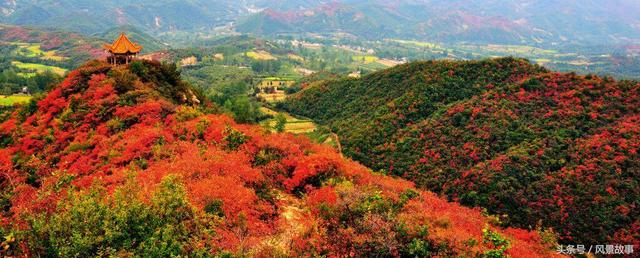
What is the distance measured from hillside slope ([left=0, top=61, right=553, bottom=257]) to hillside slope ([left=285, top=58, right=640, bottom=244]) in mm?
12149

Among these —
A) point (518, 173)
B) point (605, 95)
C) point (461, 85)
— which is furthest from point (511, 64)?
point (518, 173)

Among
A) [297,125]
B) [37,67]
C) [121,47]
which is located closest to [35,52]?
[37,67]

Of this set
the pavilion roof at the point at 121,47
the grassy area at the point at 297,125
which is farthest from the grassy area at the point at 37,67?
the pavilion roof at the point at 121,47

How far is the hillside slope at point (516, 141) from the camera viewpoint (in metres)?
37.4

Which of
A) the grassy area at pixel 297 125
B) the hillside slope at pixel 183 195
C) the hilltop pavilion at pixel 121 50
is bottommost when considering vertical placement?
the grassy area at pixel 297 125

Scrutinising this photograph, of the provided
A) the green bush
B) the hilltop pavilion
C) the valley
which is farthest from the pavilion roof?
the green bush

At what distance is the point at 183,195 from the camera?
15.0 m

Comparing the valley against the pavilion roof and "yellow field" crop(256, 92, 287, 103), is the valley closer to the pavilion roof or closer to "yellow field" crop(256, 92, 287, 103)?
the pavilion roof

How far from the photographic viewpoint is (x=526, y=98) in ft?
177

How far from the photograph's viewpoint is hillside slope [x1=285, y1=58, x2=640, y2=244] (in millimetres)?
37406

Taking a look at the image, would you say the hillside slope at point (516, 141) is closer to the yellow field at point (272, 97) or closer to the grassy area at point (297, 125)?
the grassy area at point (297, 125)

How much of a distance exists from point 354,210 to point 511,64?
5664 centimetres

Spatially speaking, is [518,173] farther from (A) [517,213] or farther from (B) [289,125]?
(B) [289,125]

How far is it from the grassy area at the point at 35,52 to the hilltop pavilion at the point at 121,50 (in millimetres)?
134579
